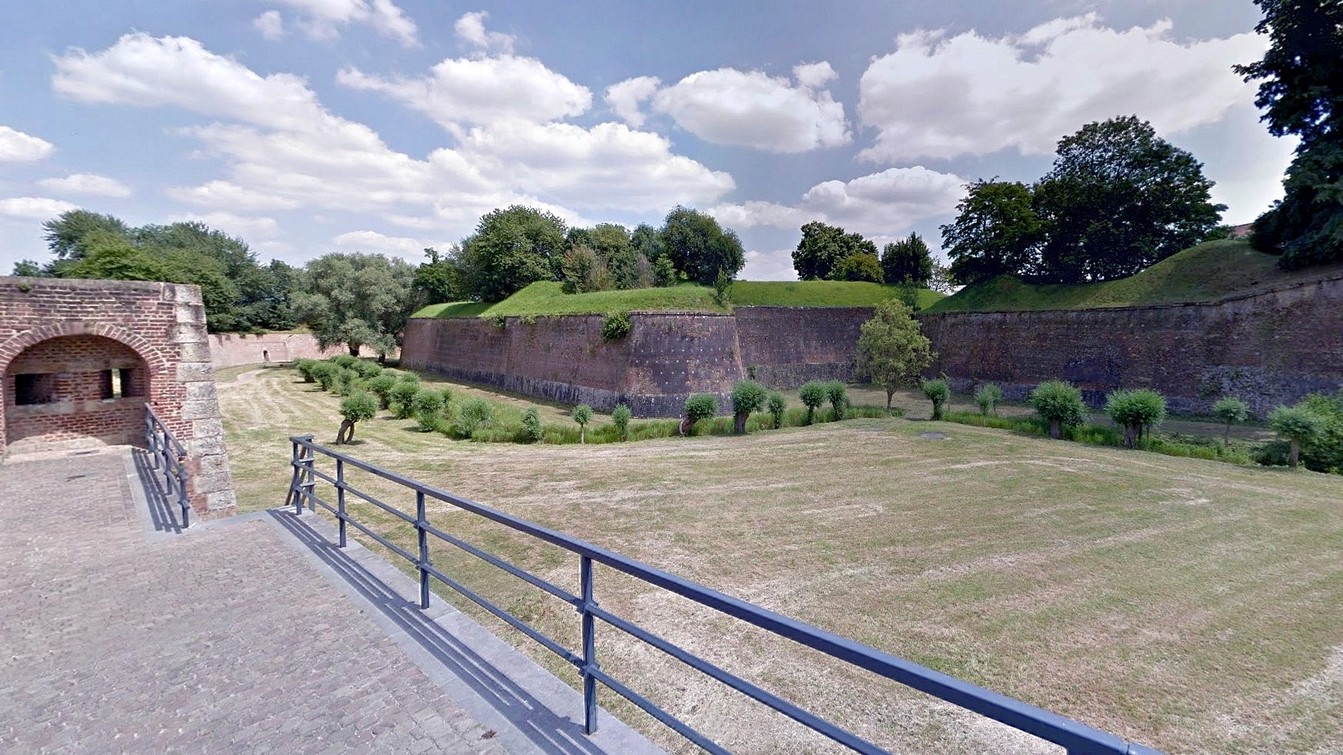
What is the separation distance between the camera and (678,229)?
34062 mm

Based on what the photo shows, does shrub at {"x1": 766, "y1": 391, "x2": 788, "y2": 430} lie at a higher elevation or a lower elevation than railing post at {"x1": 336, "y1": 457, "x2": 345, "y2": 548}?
lower

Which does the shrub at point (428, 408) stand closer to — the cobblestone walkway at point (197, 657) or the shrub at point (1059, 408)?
the cobblestone walkway at point (197, 657)

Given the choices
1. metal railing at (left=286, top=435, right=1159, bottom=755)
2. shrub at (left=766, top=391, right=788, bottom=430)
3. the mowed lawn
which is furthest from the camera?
shrub at (left=766, top=391, right=788, bottom=430)

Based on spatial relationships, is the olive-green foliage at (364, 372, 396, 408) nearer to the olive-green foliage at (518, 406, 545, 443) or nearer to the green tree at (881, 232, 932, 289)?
the olive-green foliage at (518, 406, 545, 443)

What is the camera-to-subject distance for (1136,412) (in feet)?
45.4

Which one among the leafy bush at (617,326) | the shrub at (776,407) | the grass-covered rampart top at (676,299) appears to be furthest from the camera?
the grass-covered rampart top at (676,299)

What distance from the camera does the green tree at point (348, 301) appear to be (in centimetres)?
3412

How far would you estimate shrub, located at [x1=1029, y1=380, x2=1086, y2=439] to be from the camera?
48.9 feet

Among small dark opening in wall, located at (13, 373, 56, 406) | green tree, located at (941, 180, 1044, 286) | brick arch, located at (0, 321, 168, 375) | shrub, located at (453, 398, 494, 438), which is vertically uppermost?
green tree, located at (941, 180, 1044, 286)

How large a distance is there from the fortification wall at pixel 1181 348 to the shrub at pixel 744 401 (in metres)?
15.7

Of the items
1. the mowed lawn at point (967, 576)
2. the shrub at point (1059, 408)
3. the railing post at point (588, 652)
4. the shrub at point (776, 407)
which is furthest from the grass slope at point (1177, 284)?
the railing post at point (588, 652)

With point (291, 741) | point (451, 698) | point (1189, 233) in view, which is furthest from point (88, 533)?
point (1189, 233)

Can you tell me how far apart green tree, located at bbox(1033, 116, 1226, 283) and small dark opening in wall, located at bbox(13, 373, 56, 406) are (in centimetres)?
3537

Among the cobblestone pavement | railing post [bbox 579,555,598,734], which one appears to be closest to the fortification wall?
railing post [bbox 579,555,598,734]
